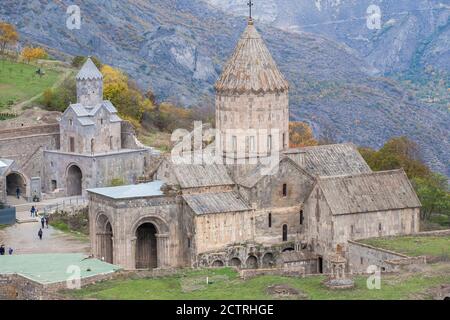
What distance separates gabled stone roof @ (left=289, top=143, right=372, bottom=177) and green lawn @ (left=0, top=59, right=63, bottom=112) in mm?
25712

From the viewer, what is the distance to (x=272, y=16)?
117 meters

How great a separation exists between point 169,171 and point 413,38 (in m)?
70.2

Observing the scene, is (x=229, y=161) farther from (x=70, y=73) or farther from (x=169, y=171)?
(x=70, y=73)

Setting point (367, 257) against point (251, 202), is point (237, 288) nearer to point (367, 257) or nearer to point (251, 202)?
point (367, 257)

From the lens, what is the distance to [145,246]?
2010 inches

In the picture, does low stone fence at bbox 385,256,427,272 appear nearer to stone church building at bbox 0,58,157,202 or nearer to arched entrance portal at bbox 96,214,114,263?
arched entrance portal at bbox 96,214,114,263

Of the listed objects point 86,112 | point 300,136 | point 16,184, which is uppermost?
point 86,112

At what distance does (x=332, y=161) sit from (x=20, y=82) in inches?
1208

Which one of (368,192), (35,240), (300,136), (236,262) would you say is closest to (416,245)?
(368,192)

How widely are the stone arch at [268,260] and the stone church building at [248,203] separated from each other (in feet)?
0.13
